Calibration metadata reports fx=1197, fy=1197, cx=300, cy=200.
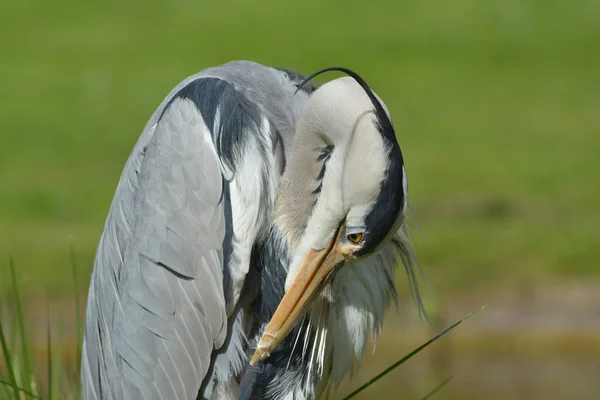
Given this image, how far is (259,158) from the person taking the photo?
4340 millimetres

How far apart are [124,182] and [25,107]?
9250mm

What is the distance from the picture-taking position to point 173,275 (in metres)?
4.31

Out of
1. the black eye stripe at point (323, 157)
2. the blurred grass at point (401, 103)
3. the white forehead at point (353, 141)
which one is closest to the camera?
the white forehead at point (353, 141)

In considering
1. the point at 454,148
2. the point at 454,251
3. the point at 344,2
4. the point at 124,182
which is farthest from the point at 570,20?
the point at 124,182

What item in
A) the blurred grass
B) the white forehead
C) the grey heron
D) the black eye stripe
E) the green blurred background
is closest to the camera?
the white forehead

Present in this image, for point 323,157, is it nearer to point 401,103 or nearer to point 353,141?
point 353,141

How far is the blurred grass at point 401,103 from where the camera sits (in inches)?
376

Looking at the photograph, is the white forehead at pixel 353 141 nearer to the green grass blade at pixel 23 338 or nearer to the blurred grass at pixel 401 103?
the green grass blade at pixel 23 338

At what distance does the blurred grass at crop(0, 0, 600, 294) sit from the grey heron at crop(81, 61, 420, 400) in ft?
12.1

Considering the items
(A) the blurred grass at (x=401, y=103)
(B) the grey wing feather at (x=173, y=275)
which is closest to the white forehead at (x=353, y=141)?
(B) the grey wing feather at (x=173, y=275)

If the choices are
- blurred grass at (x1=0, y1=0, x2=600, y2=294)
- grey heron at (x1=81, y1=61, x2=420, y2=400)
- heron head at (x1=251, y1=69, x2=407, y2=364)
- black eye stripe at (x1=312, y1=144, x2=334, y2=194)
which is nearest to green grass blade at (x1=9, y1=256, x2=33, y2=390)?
grey heron at (x1=81, y1=61, x2=420, y2=400)

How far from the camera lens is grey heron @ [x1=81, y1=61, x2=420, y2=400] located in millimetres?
4078

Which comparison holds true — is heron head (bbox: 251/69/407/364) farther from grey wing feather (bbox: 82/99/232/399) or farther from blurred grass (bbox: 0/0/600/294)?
blurred grass (bbox: 0/0/600/294)

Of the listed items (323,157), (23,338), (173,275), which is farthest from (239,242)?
(23,338)
